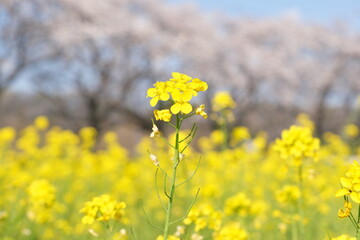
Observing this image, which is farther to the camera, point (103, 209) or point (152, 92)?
point (103, 209)

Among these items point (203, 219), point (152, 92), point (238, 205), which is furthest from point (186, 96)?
point (238, 205)

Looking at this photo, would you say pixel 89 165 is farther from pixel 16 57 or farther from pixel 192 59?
pixel 192 59

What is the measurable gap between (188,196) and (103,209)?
2273mm

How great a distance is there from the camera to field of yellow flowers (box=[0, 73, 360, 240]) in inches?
77.8

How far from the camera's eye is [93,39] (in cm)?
1622

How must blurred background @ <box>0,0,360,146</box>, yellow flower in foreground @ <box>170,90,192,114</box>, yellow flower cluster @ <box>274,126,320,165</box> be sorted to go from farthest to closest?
blurred background @ <box>0,0,360,146</box>
yellow flower cluster @ <box>274,126,320,165</box>
yellow flower in foreground @ <box>170,90,192,114</box>

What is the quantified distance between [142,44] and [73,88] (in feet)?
10.2

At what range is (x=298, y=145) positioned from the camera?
235cm

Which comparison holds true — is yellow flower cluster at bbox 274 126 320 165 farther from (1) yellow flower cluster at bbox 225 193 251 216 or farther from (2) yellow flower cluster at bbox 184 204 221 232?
(1) yellow flower cluster at bbox 225 193 251 216

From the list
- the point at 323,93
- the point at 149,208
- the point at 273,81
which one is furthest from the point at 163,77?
the point at 149,208

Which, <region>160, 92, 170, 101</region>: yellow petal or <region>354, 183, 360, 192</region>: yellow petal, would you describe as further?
<region>160, 92, 170, 101</region>: yellow petal

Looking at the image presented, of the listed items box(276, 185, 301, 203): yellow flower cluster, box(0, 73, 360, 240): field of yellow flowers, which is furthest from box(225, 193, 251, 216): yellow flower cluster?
box(276, 185, 301, 203): yellow flower cluster

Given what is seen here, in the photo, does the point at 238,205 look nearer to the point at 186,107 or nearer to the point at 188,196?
the point at 188,196

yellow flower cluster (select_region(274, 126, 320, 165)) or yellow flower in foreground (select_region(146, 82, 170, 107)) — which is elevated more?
yellow flower cluster (select_region(274, 126, 320, 165))
